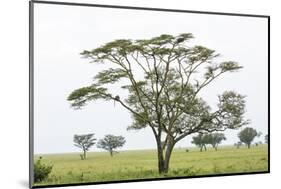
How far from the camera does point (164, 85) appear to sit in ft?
22.1

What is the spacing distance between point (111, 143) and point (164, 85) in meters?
0.89

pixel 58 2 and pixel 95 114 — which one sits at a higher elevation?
pixel 58 2

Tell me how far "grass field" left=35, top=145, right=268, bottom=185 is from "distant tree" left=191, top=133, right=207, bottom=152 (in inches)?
3.2

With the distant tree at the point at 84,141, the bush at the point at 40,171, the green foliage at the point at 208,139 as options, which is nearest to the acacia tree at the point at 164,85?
the green foliage at the point at 208,139

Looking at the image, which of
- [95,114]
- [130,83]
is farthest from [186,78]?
[95,114]

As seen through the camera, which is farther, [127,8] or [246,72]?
[246,72]

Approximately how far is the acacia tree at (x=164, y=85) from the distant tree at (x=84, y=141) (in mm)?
331

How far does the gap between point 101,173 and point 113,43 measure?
4.65ft

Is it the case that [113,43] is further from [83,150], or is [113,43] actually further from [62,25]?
[83,150]

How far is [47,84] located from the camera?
6.21 meters

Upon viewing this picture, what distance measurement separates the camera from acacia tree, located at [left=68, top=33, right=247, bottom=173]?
649 cm

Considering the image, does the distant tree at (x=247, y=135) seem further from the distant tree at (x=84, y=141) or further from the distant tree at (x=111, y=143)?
the distant tree at (x=84, y=141)

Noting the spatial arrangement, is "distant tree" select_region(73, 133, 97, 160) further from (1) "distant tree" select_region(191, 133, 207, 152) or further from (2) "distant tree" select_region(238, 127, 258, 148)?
(2) "distant tree" select_region(238, 127, 258, 148)

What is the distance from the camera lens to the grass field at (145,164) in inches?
249
